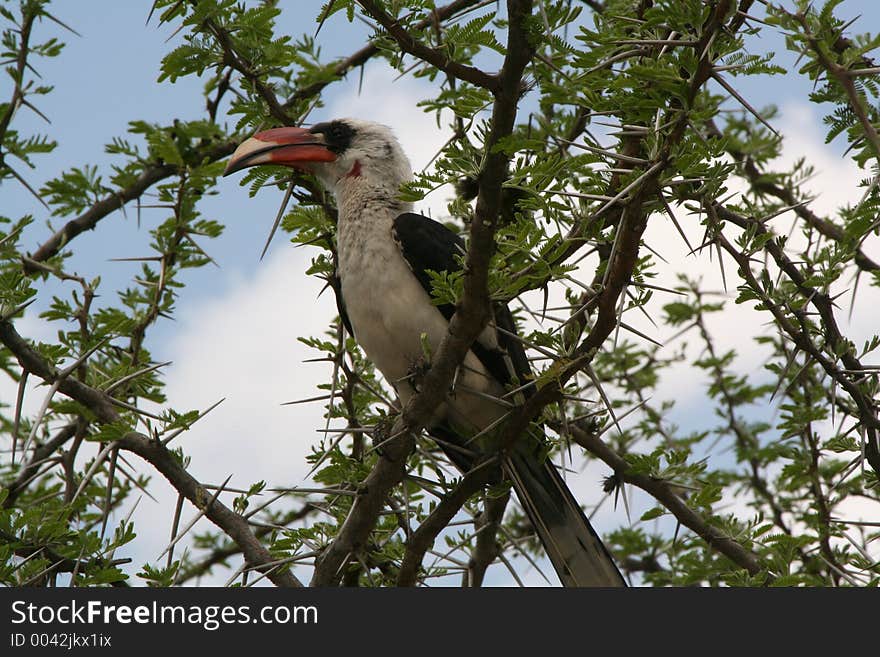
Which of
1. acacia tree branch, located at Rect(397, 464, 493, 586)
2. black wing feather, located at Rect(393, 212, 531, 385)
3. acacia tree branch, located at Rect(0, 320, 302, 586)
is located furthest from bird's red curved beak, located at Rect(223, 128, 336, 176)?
acacia tree branch, located at Rect(397, 464, 493, 586)

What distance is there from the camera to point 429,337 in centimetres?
409

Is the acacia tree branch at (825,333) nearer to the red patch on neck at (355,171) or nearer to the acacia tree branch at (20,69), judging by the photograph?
the red patch on neck at (355,171)

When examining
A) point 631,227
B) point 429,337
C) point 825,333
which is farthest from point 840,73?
point 429,337

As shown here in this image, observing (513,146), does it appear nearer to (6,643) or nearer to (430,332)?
(430,332)

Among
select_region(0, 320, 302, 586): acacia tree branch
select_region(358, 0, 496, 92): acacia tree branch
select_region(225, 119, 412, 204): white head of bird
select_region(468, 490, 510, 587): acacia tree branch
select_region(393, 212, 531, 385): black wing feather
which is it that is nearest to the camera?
select_region(358, 0, 496, 92): acacia tree branch

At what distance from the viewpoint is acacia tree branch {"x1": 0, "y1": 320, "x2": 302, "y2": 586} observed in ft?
11.5

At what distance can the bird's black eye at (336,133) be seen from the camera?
4.83 meters

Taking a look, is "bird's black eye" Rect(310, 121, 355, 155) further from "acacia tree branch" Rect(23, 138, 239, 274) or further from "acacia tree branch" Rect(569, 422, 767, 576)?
"acacia tree branch" Rect(569, 422, 767, 576)

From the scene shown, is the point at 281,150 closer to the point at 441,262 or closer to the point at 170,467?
the point at 441,262

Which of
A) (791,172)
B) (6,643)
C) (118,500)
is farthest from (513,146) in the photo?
(118,500)

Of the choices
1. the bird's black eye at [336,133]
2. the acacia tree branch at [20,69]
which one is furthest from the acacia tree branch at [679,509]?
the acacia tree branch at [20,69]

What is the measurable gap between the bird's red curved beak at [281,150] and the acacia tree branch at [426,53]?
1.71 meters

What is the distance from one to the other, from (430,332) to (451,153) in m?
1.56

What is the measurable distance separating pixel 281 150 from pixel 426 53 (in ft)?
6.72
